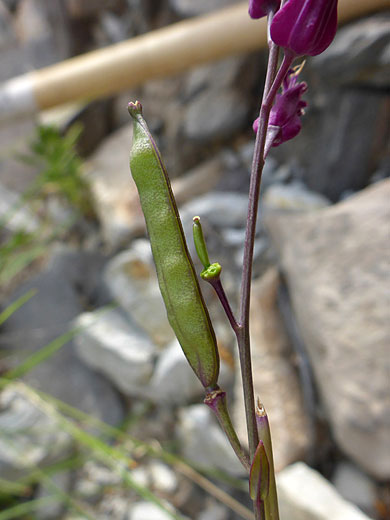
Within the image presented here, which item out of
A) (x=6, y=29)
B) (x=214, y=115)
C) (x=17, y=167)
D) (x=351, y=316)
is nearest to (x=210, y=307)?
(x=351, y=316)

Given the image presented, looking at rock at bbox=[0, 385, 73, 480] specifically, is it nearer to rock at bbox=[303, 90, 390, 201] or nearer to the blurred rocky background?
the blurred rocky background

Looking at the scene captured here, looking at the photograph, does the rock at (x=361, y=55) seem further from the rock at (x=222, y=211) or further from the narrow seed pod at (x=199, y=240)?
the narrow seed pod at (x=199, y=240)

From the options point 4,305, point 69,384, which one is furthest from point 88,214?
point 69,384

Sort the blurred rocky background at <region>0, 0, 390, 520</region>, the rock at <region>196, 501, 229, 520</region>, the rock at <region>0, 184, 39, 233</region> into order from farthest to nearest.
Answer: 1. the rock at <region>0, 184, 39, 233</region>
2. the rock at <region>196, 501, 229, 520</region>
3. the blurred rocky background at <region>0, 0, 390, 520</region>

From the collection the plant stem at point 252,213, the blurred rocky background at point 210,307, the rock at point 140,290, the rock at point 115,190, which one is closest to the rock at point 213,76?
the blurred rocky background at point 210,307

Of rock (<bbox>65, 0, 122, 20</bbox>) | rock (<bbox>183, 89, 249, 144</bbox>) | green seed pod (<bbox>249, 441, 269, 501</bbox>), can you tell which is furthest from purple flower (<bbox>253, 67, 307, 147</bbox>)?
rock (<bbox>65, 0, 122, 20</bbox>)

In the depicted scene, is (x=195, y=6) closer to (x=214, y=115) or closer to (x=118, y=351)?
(x=214, y=115)
